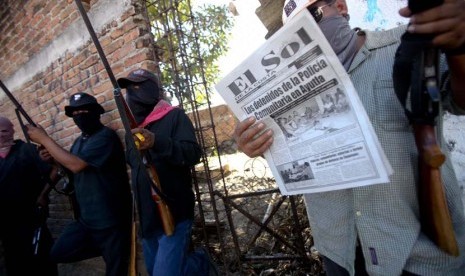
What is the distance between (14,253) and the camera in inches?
117

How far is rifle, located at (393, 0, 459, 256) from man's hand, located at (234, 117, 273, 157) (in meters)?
0.43

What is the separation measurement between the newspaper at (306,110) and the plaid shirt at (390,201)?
14cm

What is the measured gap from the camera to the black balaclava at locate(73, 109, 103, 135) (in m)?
2.45

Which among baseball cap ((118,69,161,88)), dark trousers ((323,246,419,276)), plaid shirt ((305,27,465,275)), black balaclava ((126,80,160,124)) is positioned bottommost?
dark trousers ((323,246,419,276))

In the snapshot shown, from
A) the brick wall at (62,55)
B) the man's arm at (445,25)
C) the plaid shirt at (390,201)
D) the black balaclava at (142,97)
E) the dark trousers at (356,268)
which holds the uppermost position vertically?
the brick wall at (62,55)

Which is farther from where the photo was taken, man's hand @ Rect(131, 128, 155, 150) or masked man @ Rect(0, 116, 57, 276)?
masked man @ Rect(0, 116, 57, 276)

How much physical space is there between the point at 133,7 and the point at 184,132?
1.21 m

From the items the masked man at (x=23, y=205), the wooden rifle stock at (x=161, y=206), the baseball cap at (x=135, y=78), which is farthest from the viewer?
the masked man at (x=23, y=205)

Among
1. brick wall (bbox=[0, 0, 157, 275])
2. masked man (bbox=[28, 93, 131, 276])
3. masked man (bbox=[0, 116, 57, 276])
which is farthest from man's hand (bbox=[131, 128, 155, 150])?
masked man (bbox=[0, 116, 57, 276])

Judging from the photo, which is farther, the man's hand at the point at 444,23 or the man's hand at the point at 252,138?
the man's hand at the point at 252,138

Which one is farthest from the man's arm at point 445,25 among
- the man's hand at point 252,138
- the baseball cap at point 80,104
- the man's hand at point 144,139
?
the baseball cap at point 80,104

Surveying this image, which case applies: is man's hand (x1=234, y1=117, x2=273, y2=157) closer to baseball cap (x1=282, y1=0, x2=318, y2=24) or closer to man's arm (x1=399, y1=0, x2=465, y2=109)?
baseball cap (x1=282, y1=0, x2=318, y2=24)

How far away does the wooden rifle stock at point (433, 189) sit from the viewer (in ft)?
2.70

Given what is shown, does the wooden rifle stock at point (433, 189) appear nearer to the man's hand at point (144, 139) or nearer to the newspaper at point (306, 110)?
the newspaper at point (306, 110)
